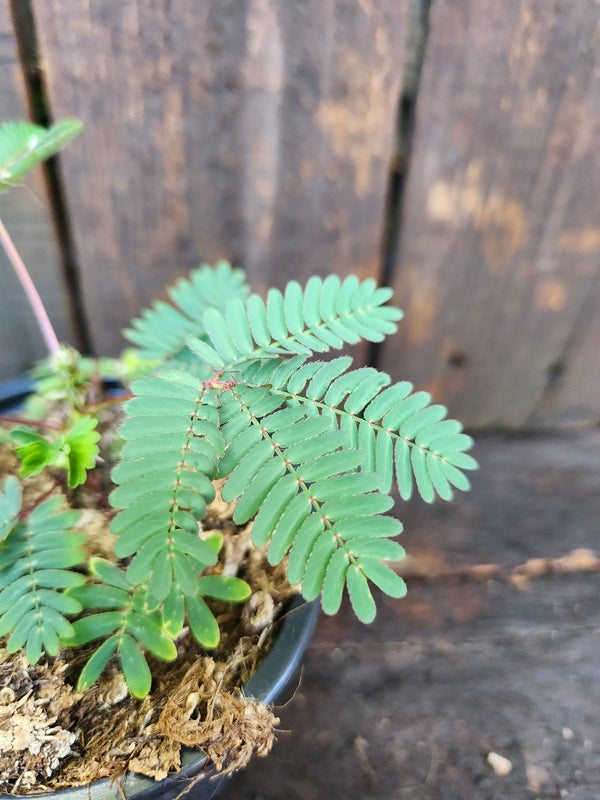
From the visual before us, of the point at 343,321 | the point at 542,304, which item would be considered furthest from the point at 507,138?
the point at 343,321

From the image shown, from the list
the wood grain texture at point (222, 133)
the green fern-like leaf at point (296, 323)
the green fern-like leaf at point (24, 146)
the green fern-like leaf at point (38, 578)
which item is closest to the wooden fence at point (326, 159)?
the wood grain texture at point (222, 133)

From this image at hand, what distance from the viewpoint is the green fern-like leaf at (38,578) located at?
62cm

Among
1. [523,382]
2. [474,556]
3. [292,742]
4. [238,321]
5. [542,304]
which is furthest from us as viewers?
[523,382]

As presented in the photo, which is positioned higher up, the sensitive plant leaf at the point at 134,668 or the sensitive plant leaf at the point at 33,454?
the sensitive plant leaf at the point at 33,454

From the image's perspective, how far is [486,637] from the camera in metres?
1.02

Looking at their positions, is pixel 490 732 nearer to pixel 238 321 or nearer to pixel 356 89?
pixel 238 321

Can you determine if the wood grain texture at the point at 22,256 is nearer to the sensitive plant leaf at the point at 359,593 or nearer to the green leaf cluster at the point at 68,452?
the green leaf cluster at the point at 68,452

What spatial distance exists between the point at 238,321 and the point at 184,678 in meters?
0.46

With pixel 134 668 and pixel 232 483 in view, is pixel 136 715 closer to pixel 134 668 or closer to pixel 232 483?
pixel 134 668

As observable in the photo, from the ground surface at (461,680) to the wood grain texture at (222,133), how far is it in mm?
690

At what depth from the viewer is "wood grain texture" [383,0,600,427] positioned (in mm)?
978

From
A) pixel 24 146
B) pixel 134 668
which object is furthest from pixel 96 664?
pixel 24 146

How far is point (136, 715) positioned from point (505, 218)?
1.14 metres

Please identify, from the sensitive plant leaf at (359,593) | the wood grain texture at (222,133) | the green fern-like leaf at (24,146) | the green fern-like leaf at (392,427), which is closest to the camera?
the sensitive plant leaf at (359,593)
